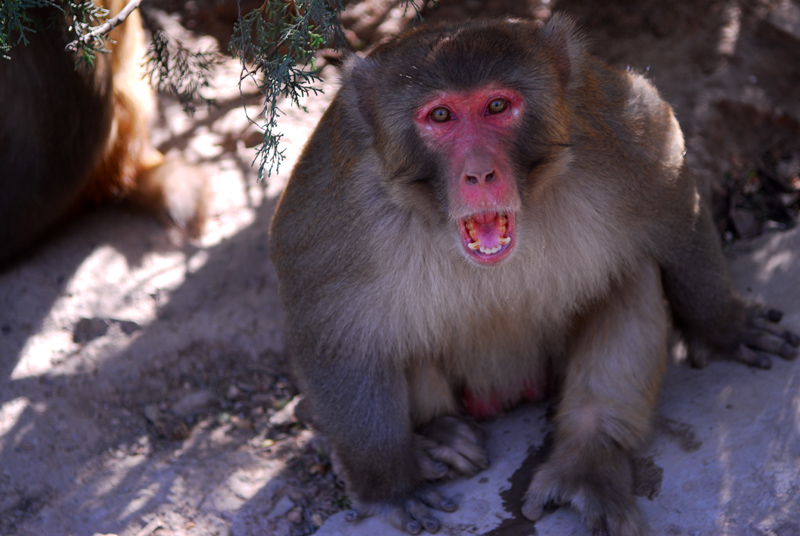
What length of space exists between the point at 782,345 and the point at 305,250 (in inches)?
78.5

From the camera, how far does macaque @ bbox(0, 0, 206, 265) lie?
3.86 meters

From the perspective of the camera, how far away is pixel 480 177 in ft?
7.66

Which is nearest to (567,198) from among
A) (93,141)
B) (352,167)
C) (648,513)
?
(352,167)

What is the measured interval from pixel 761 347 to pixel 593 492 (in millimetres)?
1097

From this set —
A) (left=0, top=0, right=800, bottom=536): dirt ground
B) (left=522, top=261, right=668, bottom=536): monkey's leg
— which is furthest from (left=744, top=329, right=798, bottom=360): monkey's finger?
(left=0, top=0, right=800, bottom=536): dirt ground

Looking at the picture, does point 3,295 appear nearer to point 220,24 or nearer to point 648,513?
point 220,24

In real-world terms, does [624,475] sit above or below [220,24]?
below

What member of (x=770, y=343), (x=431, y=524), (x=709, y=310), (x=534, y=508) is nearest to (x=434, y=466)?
(x=431, y=524)

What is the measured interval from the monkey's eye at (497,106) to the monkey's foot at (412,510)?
145 centimetres

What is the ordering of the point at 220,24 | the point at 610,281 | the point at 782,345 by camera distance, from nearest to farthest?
the point at 610,281 → the point at 782,345 → the point at 220,24

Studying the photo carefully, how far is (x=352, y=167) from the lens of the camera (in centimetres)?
275

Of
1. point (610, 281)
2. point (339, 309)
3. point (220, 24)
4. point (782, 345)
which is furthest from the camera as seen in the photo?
Answer: point (220, 24)

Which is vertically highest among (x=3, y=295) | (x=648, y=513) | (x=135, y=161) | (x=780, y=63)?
(x=135, y=161)

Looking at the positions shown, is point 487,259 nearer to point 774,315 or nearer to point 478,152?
point 478,152
